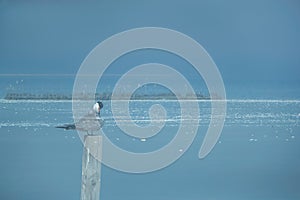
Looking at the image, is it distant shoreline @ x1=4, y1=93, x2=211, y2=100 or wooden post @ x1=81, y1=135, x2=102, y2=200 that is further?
distant shoreline @ x1=4, y1=93, x2=211, y2=100

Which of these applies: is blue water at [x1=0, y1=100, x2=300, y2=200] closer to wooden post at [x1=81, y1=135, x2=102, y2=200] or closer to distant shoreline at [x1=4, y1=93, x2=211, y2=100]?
distant shoreline at [x1=4, y1=93, x2=211, y2=100]

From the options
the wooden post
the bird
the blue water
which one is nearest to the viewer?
the wooden post

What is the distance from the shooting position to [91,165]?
2180mm

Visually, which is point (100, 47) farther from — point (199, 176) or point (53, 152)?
point (199, 176)

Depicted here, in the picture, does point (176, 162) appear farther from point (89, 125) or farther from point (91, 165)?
point (91, 165)

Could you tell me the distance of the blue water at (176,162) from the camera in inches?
146

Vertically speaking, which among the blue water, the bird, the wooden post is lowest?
the wooden post

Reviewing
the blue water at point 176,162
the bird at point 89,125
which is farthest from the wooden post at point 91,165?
the blue water at point 176,162

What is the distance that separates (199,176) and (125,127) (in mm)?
605

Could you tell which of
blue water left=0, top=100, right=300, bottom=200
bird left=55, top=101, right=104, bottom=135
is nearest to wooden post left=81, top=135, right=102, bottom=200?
bird left=55, top=101, right=104, bottom=135

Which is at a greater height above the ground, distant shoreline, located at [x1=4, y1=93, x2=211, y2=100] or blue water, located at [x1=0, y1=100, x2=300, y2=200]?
distant shoreline, located at [x1=4, y1=93, x2=211, y2=100]

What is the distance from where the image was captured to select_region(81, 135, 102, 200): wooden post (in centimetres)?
216

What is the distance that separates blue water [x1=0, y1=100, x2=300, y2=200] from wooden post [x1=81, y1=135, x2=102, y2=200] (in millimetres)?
1473

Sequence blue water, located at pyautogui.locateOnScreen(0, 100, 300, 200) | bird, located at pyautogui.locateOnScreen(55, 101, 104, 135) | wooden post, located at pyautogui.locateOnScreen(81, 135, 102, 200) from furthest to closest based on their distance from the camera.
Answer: blue water, located at pyautogui.locateOnScreen(0, 100, 300, 200) → bird, located at pyautogui.locateOnScreen(55, 101, 104, 135) → wooden post, located at pyautogui.locateOnScreen(81, 135, 102, 200)
